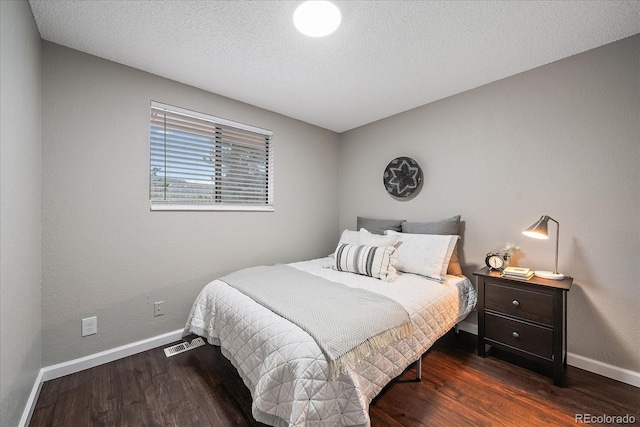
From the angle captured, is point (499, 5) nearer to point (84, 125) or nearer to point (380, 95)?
point (380, 95)

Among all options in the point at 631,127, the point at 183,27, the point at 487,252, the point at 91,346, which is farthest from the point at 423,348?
the point at 183,27

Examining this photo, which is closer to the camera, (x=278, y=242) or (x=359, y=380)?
(x=359, y=380)

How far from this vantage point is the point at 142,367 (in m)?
1.96

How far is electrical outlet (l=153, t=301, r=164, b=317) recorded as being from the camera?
2.25 m

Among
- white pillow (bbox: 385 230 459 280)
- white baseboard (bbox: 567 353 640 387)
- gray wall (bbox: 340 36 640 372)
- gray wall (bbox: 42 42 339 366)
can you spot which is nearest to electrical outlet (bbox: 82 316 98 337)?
gray wall (bbox: 42 42 339 366)

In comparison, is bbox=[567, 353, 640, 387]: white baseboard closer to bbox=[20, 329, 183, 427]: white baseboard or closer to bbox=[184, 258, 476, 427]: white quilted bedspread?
bbox=[184, 258, 476, 427]: white quilted bedspread

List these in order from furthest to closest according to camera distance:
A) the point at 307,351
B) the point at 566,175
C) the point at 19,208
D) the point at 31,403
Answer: the point at 566,175 → the point at 31,403 → the point at 19,208 → the point at 307,351

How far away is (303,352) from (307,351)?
0.02 m

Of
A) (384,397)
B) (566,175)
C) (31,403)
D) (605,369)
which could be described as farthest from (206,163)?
(605,369)

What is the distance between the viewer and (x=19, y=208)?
1364 millimetres

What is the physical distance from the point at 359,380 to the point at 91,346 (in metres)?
2.06

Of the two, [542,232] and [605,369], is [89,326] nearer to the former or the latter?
[542,232]

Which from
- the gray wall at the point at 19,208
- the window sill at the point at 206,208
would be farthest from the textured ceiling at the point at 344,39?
the window sill at the point at 206,208

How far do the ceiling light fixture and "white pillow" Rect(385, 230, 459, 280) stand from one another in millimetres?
1880
